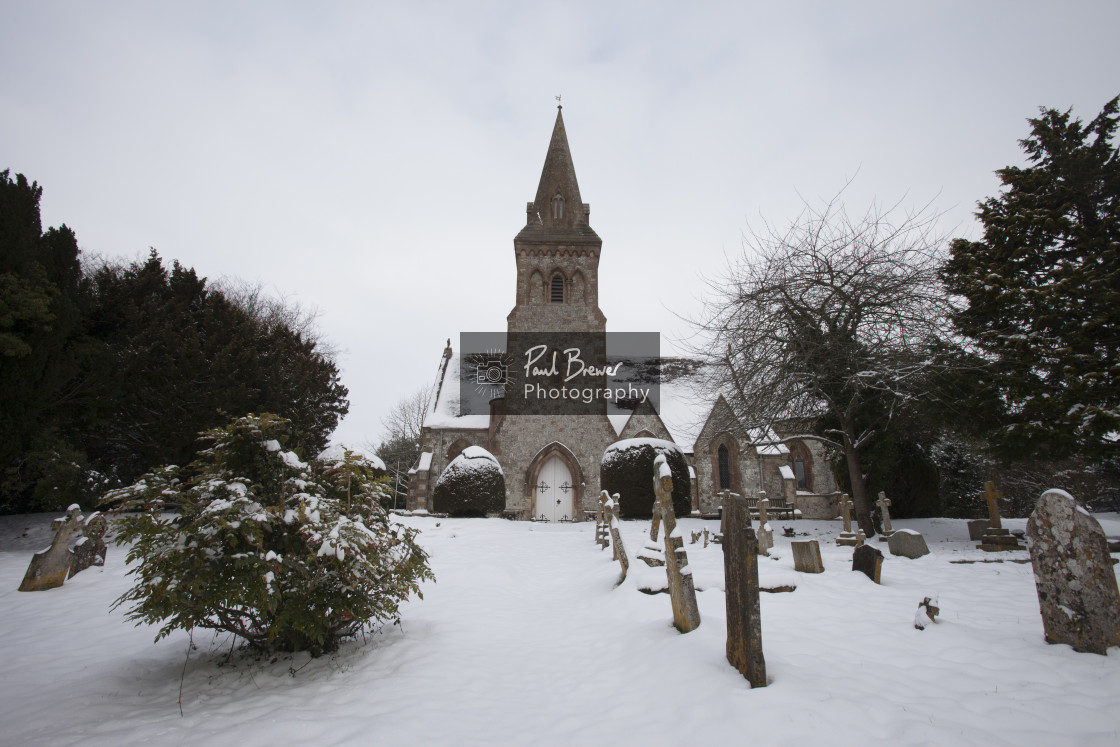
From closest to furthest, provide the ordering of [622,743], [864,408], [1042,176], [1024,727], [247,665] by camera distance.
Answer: [1024,727], [622,743], [247,665], [1042,176], [864,408]

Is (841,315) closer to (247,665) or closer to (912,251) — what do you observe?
(912,251)

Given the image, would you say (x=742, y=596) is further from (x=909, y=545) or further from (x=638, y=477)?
(x=638, y=477)

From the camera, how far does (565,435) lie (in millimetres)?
21281

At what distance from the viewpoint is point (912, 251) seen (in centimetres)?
1098

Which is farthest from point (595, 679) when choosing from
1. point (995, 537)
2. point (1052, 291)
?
point (1052, 291)

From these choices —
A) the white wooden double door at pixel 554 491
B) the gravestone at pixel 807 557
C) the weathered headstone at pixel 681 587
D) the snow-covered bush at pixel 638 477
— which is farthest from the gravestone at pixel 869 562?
the white wooden double door at pixel 554 491

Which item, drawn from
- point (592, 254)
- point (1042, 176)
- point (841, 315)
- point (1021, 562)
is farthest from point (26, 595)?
point (592, 254)

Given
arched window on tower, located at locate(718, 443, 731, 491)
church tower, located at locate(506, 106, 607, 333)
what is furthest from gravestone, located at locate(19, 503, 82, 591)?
arched window on tower, located at locate(718, 443, 731, 491)

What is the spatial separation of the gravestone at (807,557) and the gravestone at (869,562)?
45cm

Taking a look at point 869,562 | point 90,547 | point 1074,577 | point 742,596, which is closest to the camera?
point 742,596

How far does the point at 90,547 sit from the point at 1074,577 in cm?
1225

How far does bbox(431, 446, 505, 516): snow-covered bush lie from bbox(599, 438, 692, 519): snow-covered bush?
3.43m

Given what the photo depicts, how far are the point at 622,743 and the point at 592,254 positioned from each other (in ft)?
74.0

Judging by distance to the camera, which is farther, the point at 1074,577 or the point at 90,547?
the point at 90,547
